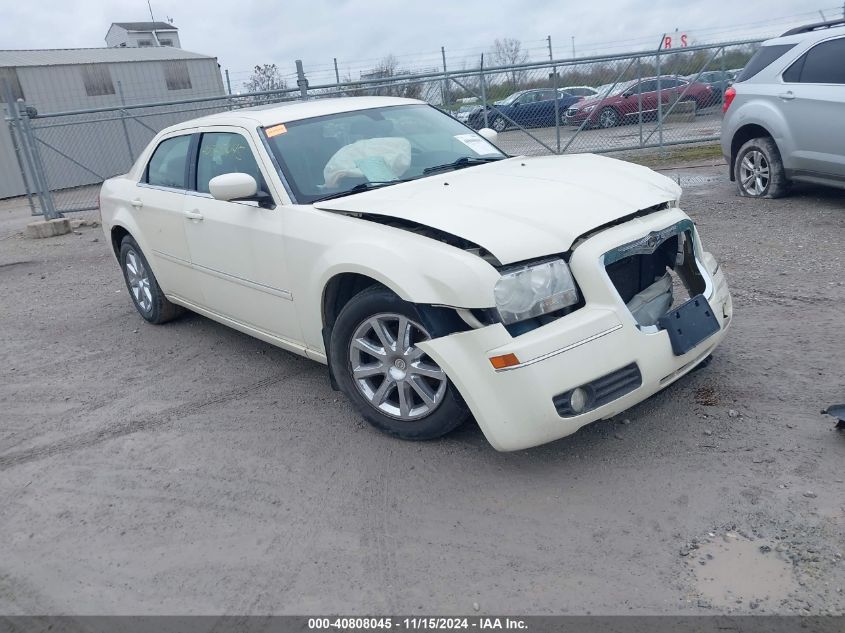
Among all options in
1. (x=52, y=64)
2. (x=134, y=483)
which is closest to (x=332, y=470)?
(x=134, y=483)

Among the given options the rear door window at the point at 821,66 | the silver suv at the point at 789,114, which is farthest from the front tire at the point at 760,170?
the rear door window at the point at 821,66

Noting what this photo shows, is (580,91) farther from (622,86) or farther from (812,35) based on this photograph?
(812,35)

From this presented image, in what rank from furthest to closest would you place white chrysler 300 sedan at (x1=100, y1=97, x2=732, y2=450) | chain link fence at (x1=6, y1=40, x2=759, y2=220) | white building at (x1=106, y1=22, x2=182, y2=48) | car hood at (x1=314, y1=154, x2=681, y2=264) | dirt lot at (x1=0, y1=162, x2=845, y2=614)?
1. white building at (x1=106, y1=22, x2=182, y2=48)
2. chain link fence at (x1=6, y1=40, x2=759, y2=220)
3. car hood at (x1=314, y1=154, x2=681, y2=264)
4. white chrysler 300 sedan at (x1=100, y1=97, x2=732, y2=450)
5. dirt lot at (x1=0, y1=162, x2=845, y2=614)

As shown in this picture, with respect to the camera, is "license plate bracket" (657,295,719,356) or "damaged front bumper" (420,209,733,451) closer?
"damaged front bumper" (420,209,733,451)

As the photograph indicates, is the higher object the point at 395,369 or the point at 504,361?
the point at 504,361

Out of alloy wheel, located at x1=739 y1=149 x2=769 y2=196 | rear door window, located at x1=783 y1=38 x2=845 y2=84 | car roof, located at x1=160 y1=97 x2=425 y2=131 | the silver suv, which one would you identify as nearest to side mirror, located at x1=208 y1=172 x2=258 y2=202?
car roof, located at x1=160 y1=97 x2=425 y2=131

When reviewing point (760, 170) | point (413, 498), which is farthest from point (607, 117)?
point (413, 498)

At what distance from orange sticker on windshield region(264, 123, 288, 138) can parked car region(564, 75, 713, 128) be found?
33.0 feet

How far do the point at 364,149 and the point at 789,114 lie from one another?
5.54m

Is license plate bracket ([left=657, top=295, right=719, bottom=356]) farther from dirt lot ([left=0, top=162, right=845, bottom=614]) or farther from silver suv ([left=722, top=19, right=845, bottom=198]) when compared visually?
silver suv ([left=722, top=19, right=845, bottom=198])

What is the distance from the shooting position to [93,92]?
22.5 m

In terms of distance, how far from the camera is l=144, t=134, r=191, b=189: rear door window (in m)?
5.40

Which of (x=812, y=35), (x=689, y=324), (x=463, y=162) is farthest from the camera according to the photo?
(x=812, y=35)

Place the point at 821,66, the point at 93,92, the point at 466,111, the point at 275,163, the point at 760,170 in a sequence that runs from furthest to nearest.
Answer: the point at 93,92
the point at 466,111
the point at 760,170
the point at 821,66
the point at 275,163
